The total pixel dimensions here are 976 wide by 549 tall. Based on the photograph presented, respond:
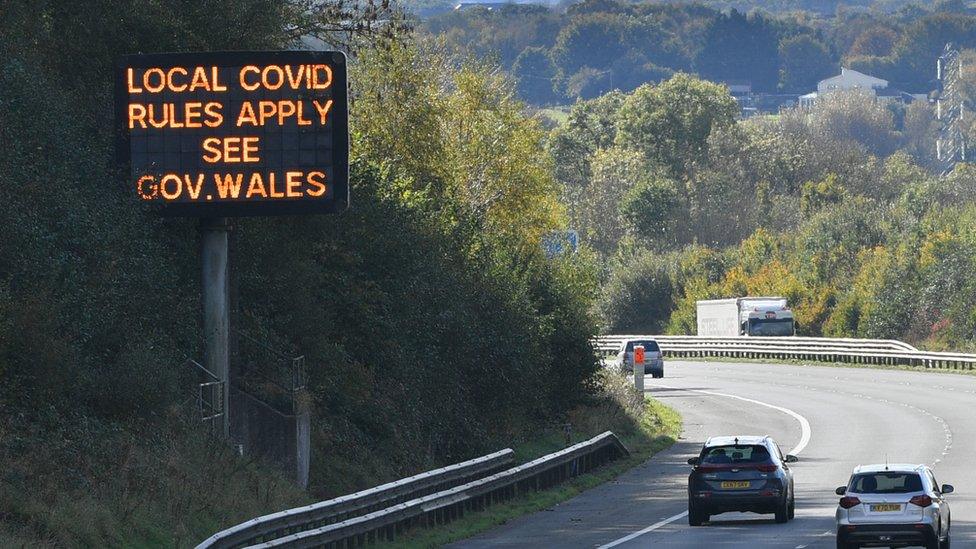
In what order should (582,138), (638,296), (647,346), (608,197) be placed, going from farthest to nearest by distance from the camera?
(582,138), (608,197), (638,296), (647,346)

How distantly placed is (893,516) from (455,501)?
8.35m

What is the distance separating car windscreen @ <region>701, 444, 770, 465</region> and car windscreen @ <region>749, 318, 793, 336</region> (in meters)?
61.1

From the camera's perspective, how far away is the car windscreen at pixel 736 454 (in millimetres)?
28797

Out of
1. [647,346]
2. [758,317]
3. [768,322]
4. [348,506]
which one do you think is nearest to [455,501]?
[348,506]

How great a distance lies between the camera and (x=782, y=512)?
94.6ft

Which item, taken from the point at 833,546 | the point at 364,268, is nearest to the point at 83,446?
the point at 833,546

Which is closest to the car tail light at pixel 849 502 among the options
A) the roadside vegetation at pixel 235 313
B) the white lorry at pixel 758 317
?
the roadside vegetation at pixel 235 313

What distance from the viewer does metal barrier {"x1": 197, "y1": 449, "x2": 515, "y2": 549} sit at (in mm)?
21812

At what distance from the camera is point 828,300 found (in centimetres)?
9875

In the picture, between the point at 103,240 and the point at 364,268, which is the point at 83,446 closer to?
the point at 103,240

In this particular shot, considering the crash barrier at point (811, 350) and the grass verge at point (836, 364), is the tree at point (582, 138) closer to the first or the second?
the crash barrier at point (811, 350)

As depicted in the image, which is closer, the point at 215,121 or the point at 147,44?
the point at 215,121

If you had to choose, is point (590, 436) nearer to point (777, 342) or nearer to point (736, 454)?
point (736, 454)

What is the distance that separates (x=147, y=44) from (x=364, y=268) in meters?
8.07
